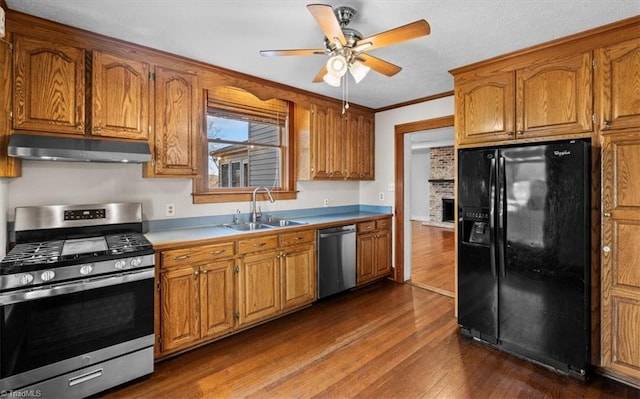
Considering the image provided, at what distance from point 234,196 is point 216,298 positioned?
44.4 inches

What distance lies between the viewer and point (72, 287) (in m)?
1.88

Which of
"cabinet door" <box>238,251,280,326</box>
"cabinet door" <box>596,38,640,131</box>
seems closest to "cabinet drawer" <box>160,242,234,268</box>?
"cabinet door" <box>238,251,280,326</box>

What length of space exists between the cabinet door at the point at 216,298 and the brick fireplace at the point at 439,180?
7890 mm

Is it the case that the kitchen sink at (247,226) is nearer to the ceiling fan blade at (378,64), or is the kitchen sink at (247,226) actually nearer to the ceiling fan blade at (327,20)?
the ceiling fan blade at (378,64)

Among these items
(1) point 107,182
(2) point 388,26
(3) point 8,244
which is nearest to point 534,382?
(2) point 388,26

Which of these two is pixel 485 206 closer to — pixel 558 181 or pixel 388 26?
pixel 558 181

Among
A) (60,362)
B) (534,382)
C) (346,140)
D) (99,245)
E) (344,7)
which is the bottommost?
(534,382)

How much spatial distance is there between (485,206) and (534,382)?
4.24ft

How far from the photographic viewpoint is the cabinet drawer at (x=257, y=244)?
275cm

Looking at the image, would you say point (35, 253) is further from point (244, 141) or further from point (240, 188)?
point (244, 141)

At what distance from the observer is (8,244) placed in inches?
85.8

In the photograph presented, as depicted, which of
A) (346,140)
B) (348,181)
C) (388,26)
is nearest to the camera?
(388,26)

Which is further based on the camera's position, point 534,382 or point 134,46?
point 134,46

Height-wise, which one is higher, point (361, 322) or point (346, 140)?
point (346, 140)
